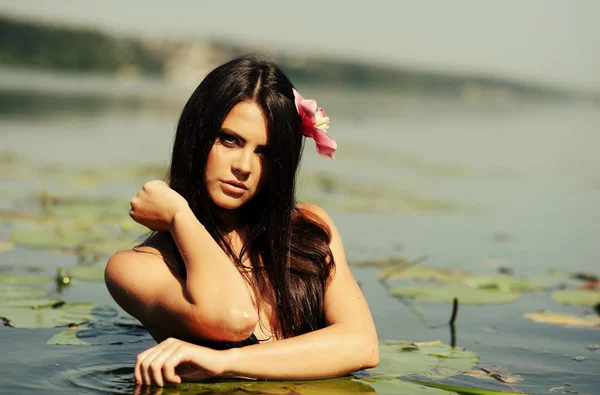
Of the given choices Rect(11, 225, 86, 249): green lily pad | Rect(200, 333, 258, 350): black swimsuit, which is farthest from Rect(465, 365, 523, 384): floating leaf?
Rect(11, 225, 86, 249): green lily pad

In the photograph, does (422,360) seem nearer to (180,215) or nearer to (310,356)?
(310,356)

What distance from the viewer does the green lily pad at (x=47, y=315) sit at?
3350 millimetres

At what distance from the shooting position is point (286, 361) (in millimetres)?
2652

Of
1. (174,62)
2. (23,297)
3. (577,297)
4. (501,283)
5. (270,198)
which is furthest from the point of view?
(174,62)

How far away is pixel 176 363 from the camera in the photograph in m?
2.48

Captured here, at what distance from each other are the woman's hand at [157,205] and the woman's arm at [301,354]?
40 cm

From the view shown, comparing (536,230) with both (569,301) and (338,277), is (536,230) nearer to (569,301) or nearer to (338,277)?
(569,301)

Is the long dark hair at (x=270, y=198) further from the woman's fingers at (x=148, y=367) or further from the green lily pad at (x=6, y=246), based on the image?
the green lily pad at (x=6, y=246)

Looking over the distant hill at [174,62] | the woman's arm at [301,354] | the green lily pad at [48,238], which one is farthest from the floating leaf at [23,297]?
the distant hill at [174,62]

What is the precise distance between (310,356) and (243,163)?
63 centimetres

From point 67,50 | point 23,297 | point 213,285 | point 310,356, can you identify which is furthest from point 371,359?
point 67,50

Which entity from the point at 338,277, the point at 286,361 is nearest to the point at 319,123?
the point at 338,277

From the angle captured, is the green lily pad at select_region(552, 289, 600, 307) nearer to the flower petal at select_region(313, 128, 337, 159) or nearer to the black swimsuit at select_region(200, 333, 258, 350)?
the flower petal at select_region(313, 128, 337, 159)

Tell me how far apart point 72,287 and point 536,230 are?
3731mm
